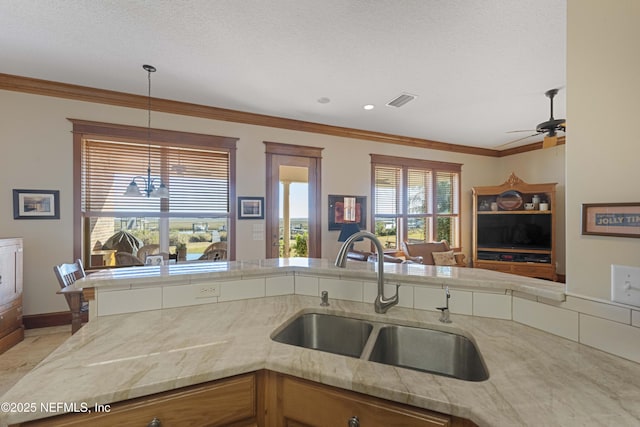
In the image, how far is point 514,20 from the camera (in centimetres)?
212

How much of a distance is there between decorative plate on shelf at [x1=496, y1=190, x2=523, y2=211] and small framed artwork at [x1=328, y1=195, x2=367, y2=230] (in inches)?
116

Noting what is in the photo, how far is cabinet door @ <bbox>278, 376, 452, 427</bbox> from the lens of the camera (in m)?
0.77

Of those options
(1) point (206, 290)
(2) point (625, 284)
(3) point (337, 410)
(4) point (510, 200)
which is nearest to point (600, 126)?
(2) point (625, 284)

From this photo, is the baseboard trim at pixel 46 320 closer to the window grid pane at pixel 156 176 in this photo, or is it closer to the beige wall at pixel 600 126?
the window grid pane at pixel 156 176

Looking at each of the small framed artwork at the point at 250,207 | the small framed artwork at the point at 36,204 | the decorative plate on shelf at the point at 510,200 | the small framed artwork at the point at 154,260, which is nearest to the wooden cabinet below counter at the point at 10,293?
the small framed artwork at the point at 36,204

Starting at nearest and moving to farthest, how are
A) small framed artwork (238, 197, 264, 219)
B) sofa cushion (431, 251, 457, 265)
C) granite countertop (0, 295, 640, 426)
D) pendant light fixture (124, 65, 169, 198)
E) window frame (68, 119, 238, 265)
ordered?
granite countertop (0, 295, 640, 426), pendant light fixture (124, 65, 169, 198), window frame (68, 119, 238, 265), small framed artwork (238, 197, 264, 219), sofa cushion (431, 251, 457, 265)

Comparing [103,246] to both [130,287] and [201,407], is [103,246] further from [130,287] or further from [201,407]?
[201,407]

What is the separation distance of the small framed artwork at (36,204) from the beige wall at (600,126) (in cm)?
463

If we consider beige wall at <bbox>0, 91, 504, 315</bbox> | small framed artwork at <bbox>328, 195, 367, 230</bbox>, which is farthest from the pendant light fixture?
small framed artwork at <bbox>328, 195, 367, 230</bbox>

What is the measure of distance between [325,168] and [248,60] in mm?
2335

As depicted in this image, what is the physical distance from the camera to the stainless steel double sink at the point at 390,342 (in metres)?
1.13

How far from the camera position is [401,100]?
145 inches

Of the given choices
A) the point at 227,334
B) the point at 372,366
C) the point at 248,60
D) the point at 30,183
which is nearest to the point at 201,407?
the point at 227,334

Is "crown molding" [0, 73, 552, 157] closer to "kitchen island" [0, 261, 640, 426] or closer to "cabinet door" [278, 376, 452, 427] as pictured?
"kitchen island" [0, 261, 640, 426]
